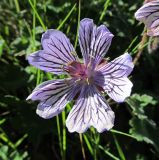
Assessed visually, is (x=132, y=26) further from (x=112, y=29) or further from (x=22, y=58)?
(x=22, y=58)

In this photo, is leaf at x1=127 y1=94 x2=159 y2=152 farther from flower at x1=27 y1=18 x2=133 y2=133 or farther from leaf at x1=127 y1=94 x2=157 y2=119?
flower at x1=27 y1=18 x2=133 y2=133

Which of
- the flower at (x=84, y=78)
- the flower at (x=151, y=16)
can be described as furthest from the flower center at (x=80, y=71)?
the flower at (x=151, y=16)

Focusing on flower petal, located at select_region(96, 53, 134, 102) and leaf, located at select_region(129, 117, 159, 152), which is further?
leaf, located at select_region(129, 117, 159, 152)

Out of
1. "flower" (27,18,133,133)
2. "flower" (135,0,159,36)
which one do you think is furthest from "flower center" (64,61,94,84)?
"flower" (135,0,159,36)

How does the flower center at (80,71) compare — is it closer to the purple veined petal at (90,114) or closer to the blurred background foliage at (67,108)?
the purple veined petal at (90,114)

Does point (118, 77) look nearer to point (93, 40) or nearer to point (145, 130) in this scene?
point (93, 40)

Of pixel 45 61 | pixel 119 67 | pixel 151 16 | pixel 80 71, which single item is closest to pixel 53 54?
pixel 45 61

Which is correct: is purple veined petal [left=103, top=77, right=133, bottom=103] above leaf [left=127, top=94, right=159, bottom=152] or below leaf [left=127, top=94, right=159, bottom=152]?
above
